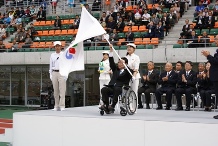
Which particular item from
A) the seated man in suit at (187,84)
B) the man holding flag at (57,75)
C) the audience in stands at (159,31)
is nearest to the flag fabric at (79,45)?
the man holding flag at (57,75)

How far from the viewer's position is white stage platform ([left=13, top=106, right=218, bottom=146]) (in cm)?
1084

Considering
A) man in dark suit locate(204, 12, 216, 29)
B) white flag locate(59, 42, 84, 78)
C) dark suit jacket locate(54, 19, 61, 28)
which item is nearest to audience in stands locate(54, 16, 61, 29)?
dark suit jacket locate(54, 19, 61, 28)

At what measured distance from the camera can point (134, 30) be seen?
28.2m

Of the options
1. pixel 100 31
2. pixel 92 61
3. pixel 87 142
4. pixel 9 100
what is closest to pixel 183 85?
pixel 100 31

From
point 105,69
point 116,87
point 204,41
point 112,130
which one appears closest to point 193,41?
point 204,41

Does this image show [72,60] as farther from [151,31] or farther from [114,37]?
[114,37]

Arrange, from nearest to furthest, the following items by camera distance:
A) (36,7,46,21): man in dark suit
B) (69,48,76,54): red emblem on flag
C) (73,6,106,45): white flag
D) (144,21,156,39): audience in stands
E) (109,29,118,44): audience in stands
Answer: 1. (73,6,106,45): white flag
2. (69,48,76,54): red emblem on flag
3. (144,21,156,39): audience in stands
4. (109,29,118,44): audience in stands
5. (36,7,46,21): man in dark suit

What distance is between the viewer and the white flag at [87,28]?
13938mm

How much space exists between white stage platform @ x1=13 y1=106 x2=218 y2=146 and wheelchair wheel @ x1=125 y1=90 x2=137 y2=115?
0.40 metres

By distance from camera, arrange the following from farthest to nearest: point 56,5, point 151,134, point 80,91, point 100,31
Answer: point 56,5, point 80,91, point 100,31, point 151,134

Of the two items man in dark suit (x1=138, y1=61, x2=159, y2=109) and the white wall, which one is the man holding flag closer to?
man in dark suit (x1=138, y1=61, x2=159, y2=109)

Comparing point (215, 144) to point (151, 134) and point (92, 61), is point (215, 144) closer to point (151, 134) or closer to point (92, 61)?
point (151, 134)

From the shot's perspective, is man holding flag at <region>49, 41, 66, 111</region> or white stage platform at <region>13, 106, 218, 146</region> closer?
white stage platform at <region>13, 106, 218, 146</region>

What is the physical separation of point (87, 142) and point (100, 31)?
10.5ft
